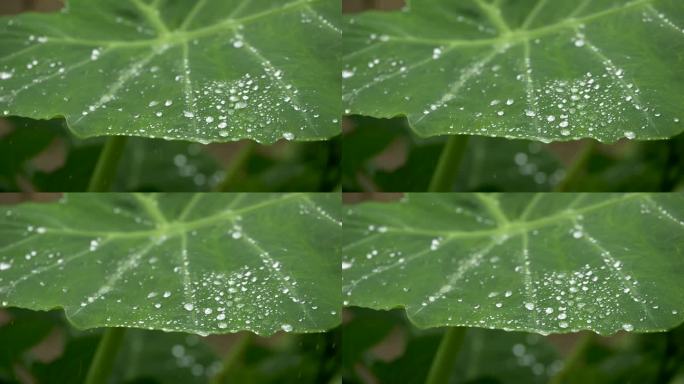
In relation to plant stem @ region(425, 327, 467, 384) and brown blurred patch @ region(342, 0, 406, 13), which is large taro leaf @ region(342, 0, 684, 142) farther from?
plant stem @ region(425, 327, 467, 384)

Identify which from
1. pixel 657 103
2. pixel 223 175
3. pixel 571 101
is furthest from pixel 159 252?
pixel 657 103

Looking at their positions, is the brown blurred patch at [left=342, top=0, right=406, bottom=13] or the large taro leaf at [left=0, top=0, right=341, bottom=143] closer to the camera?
the large taro leaf at [left=0, top=0, right=341, bottom=143]

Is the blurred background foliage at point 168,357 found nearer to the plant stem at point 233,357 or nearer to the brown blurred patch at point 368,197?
the plant stem at point 233,357

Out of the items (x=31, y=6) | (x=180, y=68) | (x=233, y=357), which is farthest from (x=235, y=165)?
(x=31, y=6)

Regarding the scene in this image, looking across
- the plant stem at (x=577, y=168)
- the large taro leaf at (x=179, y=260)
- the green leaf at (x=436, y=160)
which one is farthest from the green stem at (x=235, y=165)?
the plant stem at (x=577, y=168)

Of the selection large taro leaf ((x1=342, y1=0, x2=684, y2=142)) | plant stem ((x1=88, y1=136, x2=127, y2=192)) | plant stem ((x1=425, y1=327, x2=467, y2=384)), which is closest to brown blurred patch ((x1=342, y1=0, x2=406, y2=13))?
large taro leaf ((x1=342, y1=0, x2=684, y2=142))
